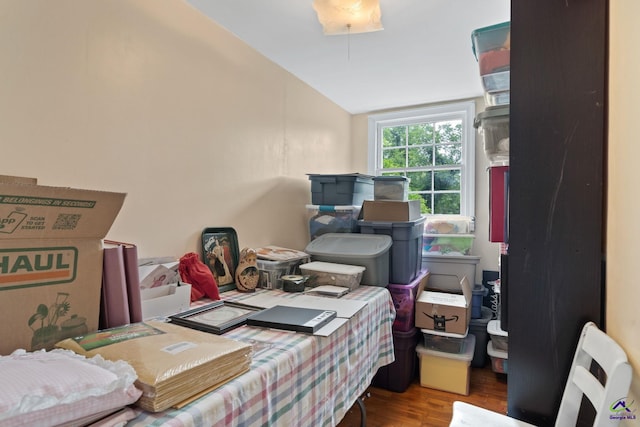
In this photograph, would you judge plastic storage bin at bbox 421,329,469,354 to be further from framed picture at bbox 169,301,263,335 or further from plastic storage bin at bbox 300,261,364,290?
framed picture at bbox 169,301,263,335

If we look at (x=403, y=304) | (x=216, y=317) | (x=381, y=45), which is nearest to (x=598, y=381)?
(x=216, y=317)

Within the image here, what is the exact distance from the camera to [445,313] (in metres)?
2.41

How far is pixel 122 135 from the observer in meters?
1.49

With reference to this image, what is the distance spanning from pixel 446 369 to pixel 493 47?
6.67 ft

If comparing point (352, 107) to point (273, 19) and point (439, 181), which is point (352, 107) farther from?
point (273, 19)

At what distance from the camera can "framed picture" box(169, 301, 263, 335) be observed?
1250 mm

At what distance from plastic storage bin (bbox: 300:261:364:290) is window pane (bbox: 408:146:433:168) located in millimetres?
1726

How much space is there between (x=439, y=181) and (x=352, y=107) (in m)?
1.13

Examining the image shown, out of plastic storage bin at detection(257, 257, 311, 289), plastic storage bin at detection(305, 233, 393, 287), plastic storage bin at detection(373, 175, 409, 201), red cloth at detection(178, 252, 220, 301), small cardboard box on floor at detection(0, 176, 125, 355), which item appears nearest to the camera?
small cardboard box on floor at detection(0, 176, 125, 355)

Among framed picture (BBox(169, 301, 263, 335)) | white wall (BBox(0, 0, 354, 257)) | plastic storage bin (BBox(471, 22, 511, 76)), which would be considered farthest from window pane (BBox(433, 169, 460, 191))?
framed picture (BBox(169, 301, 263, 335))

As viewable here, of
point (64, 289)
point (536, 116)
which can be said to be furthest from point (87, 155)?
point (536, 116)

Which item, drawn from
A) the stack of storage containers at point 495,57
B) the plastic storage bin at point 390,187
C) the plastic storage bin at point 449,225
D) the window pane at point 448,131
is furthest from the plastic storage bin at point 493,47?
the window pane at point 448,131

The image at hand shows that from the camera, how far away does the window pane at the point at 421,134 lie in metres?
3.42

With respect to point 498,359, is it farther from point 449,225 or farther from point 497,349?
point 449,225
